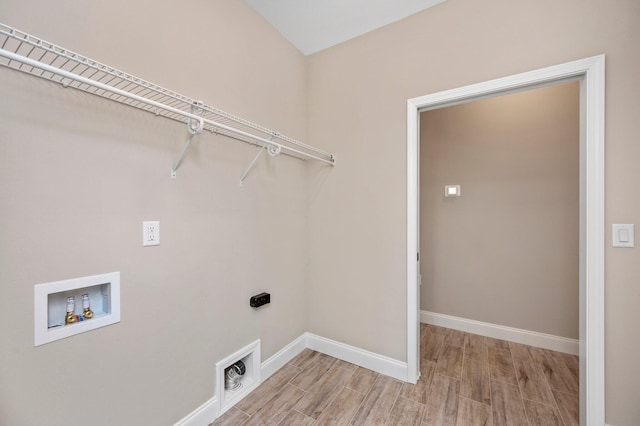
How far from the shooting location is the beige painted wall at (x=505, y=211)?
2.30 meters

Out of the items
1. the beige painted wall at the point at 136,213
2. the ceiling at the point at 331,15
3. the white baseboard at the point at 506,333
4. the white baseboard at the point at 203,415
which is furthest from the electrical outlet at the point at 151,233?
the white baseboard at the point at 506,333

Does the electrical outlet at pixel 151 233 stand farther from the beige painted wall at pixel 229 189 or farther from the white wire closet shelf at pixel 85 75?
the white wire closet shelf at pixel 85 75

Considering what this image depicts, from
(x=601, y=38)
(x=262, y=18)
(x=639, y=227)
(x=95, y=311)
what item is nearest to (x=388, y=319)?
(x=639, y=227)

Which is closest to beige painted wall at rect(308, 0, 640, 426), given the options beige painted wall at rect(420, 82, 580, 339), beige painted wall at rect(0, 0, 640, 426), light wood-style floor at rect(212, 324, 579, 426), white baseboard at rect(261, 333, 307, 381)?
beige painted wall at rect(0, 0, 640, 426)

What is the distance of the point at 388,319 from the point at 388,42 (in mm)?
2207

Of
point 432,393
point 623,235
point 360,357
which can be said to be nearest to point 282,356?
point 360,357

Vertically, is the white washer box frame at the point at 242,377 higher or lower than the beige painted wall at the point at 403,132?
lower

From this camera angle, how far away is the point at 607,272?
4.42 ft

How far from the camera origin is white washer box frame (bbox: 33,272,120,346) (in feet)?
3.09

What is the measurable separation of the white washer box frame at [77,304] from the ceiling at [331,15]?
77.5 inches

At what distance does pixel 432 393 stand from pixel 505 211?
1.84 metres

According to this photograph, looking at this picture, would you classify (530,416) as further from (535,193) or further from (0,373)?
(0,373)

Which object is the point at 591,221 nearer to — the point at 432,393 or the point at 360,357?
the point at 432,393

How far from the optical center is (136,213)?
3.97ft
